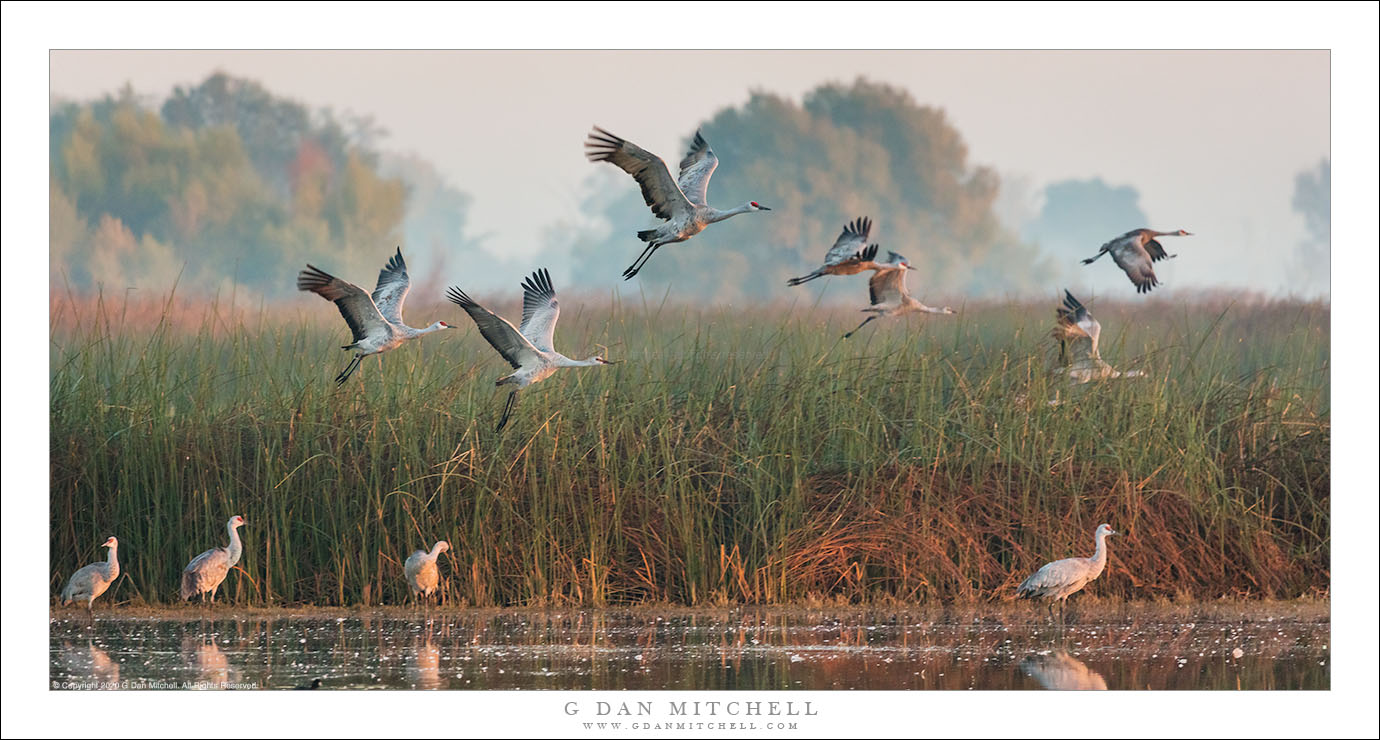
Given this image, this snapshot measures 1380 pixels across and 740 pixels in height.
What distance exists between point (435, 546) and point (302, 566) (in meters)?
0.78

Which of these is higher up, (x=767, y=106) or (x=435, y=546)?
(x=767, y=106)

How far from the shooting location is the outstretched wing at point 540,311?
728 centimetres

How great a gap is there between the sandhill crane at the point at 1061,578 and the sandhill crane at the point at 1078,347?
3.75ft

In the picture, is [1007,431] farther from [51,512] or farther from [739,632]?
[51,512]

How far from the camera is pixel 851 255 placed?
288 inches

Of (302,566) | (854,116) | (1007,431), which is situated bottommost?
(302,566)

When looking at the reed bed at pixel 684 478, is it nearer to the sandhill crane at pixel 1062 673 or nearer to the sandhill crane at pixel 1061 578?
the sandhill crane at pixel 1061 578

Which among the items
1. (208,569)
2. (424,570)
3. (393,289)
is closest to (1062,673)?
(424,570)

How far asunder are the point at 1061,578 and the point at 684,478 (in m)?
1.86

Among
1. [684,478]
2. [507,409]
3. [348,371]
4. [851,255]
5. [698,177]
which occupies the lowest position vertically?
[684,478]

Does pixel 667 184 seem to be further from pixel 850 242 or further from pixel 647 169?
pixel 850 242

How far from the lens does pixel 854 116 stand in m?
12.1

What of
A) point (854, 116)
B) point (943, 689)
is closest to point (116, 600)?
point (943, 689)

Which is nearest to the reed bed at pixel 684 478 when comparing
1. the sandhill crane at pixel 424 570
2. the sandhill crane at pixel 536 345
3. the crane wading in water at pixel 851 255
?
the sandhill crane at pixel 424 570
